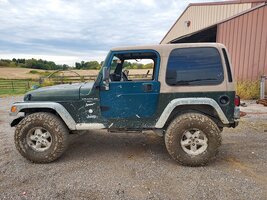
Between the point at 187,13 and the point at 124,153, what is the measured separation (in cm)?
2106

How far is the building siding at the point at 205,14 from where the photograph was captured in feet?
46.2

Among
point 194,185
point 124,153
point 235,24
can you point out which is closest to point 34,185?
point 124,153

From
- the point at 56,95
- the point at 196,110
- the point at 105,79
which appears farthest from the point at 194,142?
the point at 56,95

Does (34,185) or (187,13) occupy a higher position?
(187,13)

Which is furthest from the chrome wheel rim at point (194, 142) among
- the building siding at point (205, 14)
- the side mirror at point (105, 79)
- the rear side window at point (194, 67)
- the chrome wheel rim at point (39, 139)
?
the building siding at point (205, 14)

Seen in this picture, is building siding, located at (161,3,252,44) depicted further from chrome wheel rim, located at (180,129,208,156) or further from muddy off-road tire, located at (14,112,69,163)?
muddy off-road tire, located at (14,112,69,163)

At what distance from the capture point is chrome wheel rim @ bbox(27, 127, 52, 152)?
10.8 ft

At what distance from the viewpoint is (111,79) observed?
11.1ft

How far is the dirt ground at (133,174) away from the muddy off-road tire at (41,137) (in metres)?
0.18

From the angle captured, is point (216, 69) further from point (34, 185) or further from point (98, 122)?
point (34, 185)

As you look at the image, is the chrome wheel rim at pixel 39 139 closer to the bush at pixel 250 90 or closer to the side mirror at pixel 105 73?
the side mirror at pixel 105 73

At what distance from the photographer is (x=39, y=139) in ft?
10.8

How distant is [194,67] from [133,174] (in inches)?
77.9

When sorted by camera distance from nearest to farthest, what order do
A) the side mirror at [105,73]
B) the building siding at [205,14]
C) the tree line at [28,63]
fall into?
the side mirror at [105,73] → the building siding at [205,14] → the tree line at [28,63]
